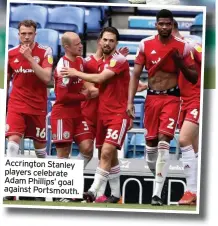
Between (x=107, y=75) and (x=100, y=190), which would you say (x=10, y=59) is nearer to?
(x=107, y=75)

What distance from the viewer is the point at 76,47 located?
312 inches

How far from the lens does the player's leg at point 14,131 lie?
796 cm

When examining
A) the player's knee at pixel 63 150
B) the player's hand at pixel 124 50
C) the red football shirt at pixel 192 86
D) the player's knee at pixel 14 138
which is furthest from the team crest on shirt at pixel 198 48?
the player's knee at pixel 14 138

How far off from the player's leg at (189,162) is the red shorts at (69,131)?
30.8 inches

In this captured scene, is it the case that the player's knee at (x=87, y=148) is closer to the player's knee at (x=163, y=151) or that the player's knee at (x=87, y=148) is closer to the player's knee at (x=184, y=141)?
the player's knee at (x=163, y=151)

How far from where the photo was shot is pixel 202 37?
788 centimetres

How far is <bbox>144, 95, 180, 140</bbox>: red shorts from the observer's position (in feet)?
26.2

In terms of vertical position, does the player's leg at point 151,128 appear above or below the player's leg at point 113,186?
above

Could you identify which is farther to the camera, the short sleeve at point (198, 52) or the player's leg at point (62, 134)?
the player's leg at point (62, 134)

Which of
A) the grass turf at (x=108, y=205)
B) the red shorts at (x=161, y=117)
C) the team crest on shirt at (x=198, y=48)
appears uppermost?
the team crest on shirt at (x=198, y=48)

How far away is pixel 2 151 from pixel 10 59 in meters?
0.76

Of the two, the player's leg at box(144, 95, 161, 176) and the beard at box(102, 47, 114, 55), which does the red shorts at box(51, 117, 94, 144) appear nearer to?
the player's leg at box(144, 95, 161, 176)

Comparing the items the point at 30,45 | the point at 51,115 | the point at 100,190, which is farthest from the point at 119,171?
the point at 30,45

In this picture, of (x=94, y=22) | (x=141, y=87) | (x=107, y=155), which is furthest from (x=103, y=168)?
(x=94, y=22)
